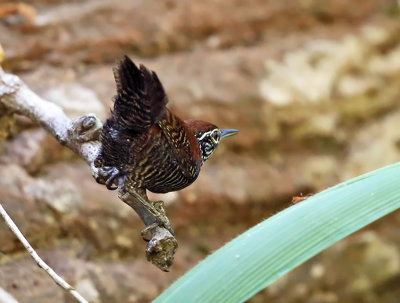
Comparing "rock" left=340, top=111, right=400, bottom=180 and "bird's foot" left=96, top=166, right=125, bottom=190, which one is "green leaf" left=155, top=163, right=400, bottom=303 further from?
"rock" left=340, top=111, right=400, bottom=180

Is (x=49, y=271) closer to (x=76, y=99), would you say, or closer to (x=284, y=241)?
(x=284, y=241)

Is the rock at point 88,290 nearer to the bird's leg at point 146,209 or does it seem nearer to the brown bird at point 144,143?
the brown bird at point 144,143

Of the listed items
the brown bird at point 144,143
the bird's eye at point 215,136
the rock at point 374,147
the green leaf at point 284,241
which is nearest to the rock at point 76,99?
the bird's eye at point 215,136

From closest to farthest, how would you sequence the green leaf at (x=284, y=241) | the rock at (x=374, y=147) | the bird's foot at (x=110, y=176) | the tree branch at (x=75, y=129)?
the green leaf at (x=284, y=241) → the tree branch at (x=75, y=129) → the bird's foot at (x=110, y=176) → the rock at (x=374, y=147)

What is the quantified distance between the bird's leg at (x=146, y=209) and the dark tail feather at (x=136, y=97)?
23cm

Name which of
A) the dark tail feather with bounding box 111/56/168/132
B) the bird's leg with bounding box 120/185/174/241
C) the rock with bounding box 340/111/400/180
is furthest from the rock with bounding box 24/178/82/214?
the rock with bounding box 340/111/400/180

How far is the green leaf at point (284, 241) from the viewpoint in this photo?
1158 mm

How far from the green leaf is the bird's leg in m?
0.74

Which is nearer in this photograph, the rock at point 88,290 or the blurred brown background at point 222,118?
the rock at point 88,290

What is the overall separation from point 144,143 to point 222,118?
1868 millimetres

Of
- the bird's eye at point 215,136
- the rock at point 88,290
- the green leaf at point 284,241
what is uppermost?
the bird's eye at point 215,136

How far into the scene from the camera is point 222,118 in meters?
4.02

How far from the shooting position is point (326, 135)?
13.9ft

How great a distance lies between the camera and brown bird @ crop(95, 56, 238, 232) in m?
1.99
